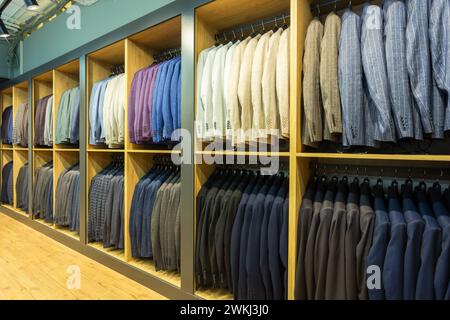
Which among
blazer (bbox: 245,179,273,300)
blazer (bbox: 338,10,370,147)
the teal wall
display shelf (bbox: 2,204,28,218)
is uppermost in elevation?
the teal wall

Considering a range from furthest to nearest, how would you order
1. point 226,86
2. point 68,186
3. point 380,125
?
point 68,186
point 226,86
point 380,125

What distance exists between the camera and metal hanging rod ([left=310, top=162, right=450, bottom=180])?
1.40 meters

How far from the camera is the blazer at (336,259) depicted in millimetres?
1210

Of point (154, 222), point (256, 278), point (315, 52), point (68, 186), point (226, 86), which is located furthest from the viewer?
point (68, 186)

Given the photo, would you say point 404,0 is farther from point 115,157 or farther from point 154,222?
point 115,157

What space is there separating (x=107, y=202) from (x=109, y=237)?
300 mm

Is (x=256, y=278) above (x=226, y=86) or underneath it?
underneath

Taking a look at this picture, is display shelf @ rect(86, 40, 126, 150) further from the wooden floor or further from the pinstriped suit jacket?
the pinstriped suit jacket

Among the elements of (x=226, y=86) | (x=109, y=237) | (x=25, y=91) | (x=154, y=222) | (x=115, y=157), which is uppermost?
(x=25, y=91)

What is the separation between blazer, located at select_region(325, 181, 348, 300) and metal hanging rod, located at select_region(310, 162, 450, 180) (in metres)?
0.49

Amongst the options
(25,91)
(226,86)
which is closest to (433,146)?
(226,86)

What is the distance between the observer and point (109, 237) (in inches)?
93.9

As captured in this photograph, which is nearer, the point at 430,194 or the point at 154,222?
the point at 430,194

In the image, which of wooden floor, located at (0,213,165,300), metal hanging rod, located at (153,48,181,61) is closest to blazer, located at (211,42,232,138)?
metal hanging rod, located at (153,48,181,61)
